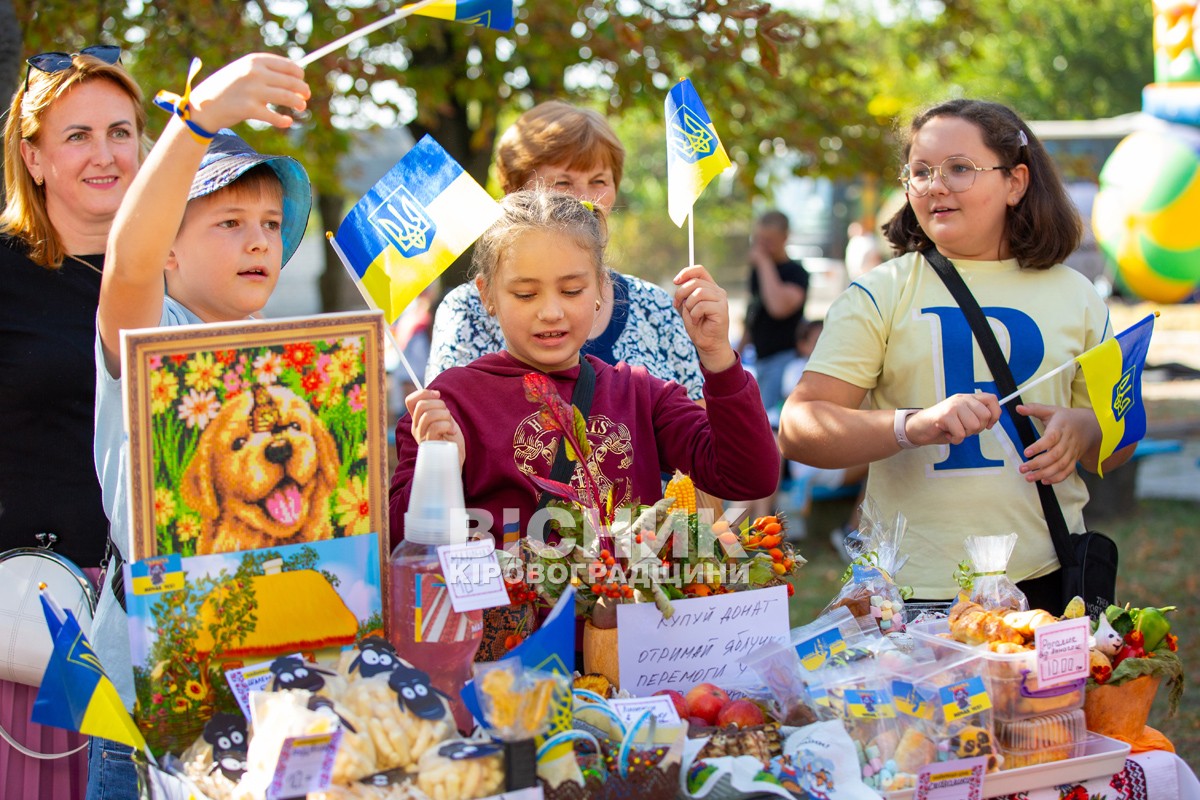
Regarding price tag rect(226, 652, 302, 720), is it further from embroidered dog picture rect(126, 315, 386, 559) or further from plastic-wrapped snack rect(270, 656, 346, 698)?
embroidered dog picture rect(126, 315, 386, 559)

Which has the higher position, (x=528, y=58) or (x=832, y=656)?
(x=528, y=58)

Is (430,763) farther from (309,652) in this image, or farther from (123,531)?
(123,531)

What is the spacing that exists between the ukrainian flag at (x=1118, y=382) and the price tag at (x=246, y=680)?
158cm

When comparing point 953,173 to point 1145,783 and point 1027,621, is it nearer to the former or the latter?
point 1027,621

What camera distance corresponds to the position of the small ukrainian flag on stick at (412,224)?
1.89m

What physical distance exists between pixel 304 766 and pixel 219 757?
0.63 ft

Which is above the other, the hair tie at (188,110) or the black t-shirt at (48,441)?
the hair tie at (188,110)

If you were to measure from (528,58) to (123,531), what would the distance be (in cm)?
550

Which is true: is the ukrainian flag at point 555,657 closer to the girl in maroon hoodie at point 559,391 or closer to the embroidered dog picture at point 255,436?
the embroidered dog picture at point 255,436

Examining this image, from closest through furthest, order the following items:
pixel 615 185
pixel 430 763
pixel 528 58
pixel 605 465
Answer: pixel 430 763 < pixel 605 465 < pixel 615 185 < pixel 528 58

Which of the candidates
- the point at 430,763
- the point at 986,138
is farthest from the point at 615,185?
the point at 430,763

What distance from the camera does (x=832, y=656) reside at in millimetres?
1911

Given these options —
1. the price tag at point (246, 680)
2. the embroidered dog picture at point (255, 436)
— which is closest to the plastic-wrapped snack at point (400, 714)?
the price tag at point (246, 680)

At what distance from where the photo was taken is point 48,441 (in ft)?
7.50
